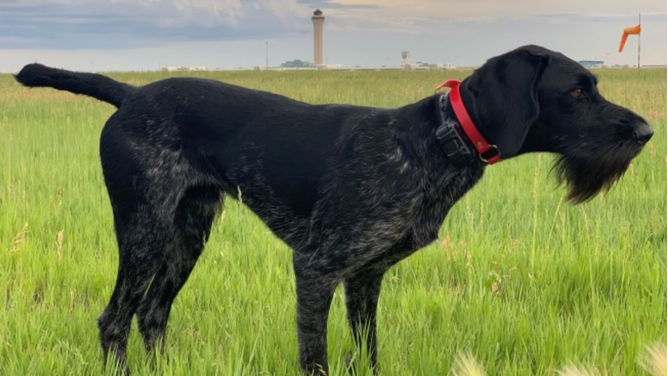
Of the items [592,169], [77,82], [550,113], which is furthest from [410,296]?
[77,82]

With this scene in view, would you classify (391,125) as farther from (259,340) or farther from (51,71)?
(51,71)

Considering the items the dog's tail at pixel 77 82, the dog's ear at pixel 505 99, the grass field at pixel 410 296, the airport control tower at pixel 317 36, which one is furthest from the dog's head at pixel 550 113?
the airport control tower at pixel 317 36

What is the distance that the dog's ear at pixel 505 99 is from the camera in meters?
3.23

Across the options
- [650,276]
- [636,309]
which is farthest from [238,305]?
[650,276]

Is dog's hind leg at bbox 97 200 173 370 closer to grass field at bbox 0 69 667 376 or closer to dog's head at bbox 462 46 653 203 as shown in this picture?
grass field at bbox 0 69 667 376

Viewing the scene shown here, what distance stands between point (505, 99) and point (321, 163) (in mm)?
1112

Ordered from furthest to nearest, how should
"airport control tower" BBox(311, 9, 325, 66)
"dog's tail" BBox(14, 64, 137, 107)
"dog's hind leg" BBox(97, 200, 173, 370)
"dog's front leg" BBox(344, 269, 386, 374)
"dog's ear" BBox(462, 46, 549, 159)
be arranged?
1. "airport control tower" BBox(311, 9, 325, 66)
2. "dog's tail" BBox(14, 64, 137, 107)
3. "dog's hind leg" BBox(97, 200, 173, 370)
4. "dog's front leg" BBox(344, 269, 386, 374)
5. "dog's ear" BBox(462, 46, 549, 159)

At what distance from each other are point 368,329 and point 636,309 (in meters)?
1.88

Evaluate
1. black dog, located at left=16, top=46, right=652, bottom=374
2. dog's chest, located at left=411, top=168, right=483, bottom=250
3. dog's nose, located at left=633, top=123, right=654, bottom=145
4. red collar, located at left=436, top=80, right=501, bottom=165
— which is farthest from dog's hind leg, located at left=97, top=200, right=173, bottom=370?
dog's nose, located at left=633, top=123, right=654, bottom=145

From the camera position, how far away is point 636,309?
425 centimetres

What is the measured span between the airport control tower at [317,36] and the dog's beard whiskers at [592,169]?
145 m

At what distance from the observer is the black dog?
11.1 ft

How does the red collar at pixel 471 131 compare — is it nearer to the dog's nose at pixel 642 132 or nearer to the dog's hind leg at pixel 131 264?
the dog's nose at pixel 642 132

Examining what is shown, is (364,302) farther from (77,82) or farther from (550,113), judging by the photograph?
(77,82)
